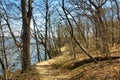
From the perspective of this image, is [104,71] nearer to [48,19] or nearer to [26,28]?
[26,28]

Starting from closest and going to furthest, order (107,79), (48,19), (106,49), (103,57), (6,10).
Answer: (107,79) → (106,49) → (103,57) → (6,10) → (48,19)

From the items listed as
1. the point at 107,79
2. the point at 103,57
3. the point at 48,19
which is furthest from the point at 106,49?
the point at 48,19

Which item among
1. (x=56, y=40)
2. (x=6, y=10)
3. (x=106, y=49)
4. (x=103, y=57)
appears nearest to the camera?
(x=106, y=49)

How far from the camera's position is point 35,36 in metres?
43.6

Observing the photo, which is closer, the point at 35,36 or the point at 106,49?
the point at 106,49

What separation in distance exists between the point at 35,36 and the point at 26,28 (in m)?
24.7

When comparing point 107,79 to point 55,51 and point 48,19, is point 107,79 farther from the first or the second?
point 55,51

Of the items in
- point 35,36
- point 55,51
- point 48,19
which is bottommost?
point 55,51

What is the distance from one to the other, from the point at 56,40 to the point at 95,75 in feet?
139

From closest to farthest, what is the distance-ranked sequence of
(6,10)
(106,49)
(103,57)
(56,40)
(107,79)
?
1. (107,79)
2. (106,49)
3. (103,57)
4. (6,10)
5. (56,40)

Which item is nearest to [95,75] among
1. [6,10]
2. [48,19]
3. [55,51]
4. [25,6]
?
[25,6]

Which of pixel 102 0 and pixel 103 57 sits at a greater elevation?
pixel 102 0

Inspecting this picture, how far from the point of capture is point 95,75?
14258 millimetres

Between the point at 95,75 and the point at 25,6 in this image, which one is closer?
the point at 95,75
